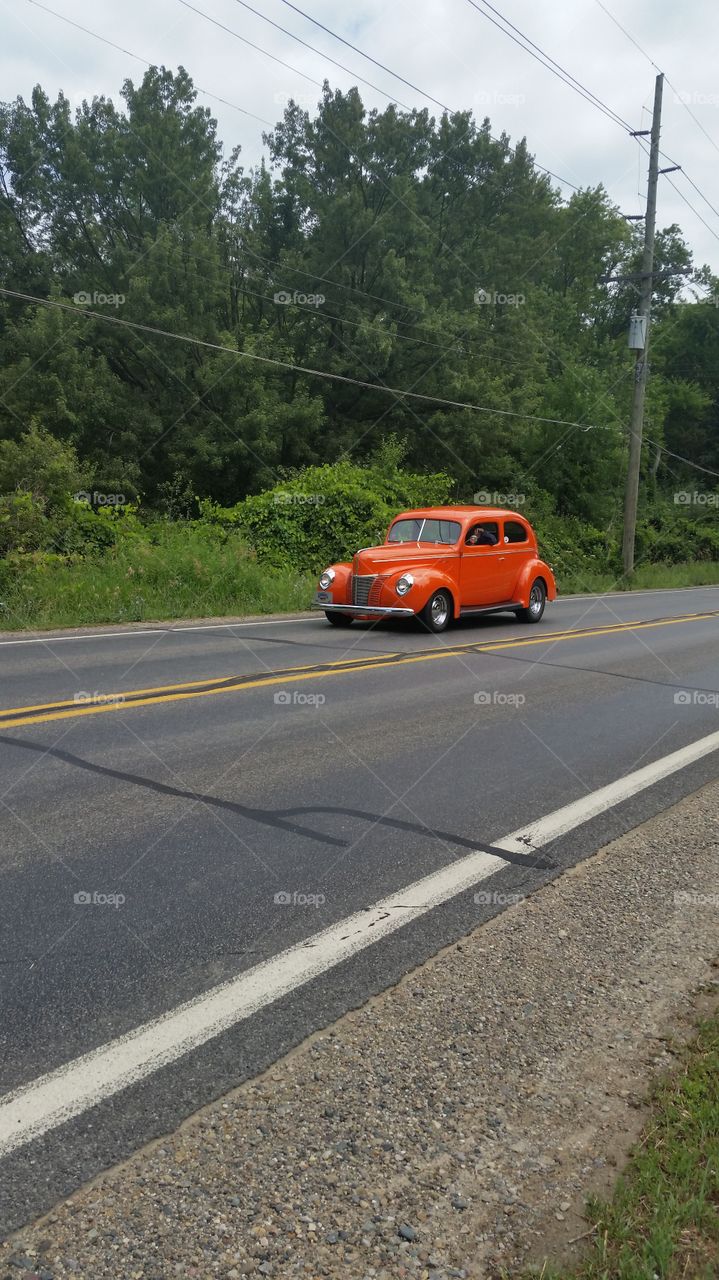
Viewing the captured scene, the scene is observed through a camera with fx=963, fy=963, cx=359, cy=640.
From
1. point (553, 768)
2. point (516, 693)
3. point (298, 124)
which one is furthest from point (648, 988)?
point (298, 124)

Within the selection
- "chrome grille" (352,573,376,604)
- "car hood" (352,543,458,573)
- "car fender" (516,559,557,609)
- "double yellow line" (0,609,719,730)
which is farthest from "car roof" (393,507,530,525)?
"double yellow line" (0,609,719,730)

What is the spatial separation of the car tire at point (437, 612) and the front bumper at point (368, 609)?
0.34 m

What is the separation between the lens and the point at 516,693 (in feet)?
30.9

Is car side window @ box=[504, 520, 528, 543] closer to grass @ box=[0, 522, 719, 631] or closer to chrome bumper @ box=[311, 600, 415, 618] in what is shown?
chrome bumper @ box=[311, 600, 415, 618]

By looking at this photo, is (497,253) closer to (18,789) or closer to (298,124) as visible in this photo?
(298,124)

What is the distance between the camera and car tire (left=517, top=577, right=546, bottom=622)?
16922 mm

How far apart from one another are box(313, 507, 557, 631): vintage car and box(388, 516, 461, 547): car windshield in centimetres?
2

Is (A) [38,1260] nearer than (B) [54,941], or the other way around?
(A) [38,1260]

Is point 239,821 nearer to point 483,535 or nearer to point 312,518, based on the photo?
point 483,535

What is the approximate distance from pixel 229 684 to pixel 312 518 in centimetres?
1411

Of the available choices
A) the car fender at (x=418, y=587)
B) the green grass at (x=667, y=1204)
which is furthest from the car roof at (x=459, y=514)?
the green grass at (x=667, y=1204)

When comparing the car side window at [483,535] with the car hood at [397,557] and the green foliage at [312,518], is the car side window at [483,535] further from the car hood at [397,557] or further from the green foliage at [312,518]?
the green foliage at [312,518]

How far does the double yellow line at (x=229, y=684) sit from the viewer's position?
7504 millimetres

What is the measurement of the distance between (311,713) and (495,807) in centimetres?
274
